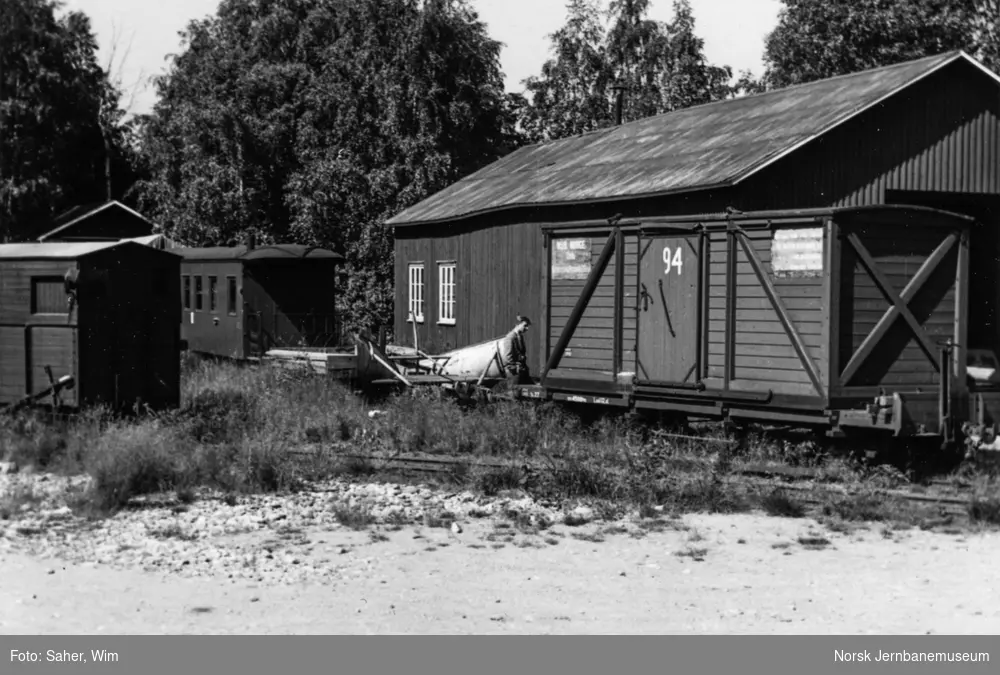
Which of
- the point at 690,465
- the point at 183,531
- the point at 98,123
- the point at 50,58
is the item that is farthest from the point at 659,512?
the point at 98,123

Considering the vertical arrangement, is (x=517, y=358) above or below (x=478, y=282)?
below

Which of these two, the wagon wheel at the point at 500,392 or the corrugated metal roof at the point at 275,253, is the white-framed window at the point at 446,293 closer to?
the corrugated metal roof at the point at 275,253

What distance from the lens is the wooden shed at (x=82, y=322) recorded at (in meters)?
14.5

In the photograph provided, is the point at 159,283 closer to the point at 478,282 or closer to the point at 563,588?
the point at 478,282

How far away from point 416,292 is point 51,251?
38.8 ft

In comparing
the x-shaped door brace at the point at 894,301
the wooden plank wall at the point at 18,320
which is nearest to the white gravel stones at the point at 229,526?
the wooden plank wall at the point at 18,320

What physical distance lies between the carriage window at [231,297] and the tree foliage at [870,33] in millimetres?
16096

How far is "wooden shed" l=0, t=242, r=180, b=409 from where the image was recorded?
14453 millimetres

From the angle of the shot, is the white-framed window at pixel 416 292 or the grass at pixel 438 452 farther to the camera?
the white-framed window at pixel 416 292

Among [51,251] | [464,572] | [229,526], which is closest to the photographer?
[464,572]

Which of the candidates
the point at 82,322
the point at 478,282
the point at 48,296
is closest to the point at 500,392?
the point at 82,322

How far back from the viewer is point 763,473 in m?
11.8

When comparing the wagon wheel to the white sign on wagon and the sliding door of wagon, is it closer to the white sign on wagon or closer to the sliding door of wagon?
the sliding door of wagon

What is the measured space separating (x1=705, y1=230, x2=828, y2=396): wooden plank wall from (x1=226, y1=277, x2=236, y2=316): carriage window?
13.6 m
